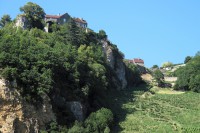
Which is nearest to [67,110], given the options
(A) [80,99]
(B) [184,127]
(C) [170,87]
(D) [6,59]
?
(A) [80,99]

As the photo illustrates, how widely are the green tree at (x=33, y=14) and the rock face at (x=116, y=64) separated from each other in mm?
16363

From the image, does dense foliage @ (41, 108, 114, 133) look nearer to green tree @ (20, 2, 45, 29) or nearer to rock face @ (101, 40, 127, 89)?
green tree @ (20, 2, 45, 29)

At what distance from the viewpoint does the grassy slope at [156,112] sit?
62.2m

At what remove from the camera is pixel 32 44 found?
2527 inches

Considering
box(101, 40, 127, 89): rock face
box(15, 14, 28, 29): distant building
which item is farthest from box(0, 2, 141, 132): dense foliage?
box(101, 40, 127, 89): rock face

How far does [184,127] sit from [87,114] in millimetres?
14144

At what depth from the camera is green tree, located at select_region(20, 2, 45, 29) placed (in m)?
91.1

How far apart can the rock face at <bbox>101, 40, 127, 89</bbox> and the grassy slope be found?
10861mm

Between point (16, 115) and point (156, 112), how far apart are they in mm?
30898

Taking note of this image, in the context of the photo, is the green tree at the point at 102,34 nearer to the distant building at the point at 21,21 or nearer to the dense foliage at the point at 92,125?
the distant building at the point at 21,21

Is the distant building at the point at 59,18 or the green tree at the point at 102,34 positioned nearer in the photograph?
the green tree at the point at 102,34

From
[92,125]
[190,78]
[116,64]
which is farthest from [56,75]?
[190,78]

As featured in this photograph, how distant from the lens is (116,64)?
106 meters

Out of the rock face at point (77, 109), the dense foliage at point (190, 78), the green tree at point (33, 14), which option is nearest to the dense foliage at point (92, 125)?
the rock face at point (77, 109)
